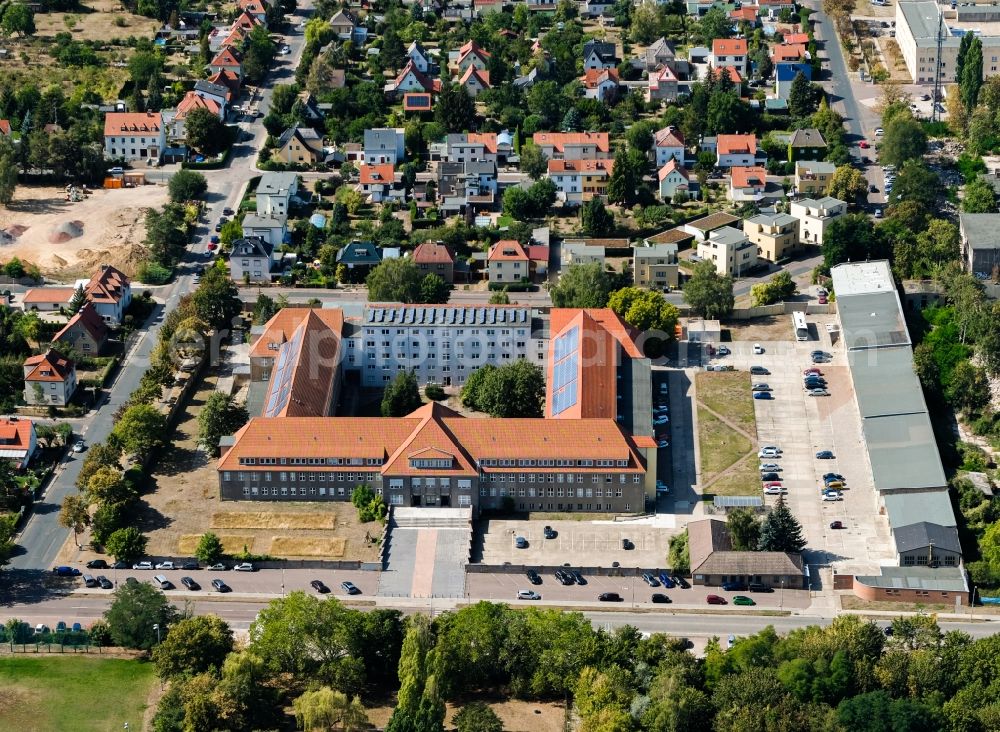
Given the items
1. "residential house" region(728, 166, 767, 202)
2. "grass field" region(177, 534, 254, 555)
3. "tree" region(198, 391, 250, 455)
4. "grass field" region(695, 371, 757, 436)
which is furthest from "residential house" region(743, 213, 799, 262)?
"grass field" region(177, 534, 254, 555)

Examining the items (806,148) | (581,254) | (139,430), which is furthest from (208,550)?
(806,148)

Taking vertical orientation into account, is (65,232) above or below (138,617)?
below

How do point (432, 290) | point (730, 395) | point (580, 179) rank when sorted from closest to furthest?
point (730, 395) → point (432, 290) → point (580, 179)

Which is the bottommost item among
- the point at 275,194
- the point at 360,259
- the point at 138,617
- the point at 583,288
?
the point at 275,194

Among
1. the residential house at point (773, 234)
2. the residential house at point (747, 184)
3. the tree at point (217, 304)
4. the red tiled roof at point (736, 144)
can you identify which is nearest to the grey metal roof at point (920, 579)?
the residential house at point (773, 234)

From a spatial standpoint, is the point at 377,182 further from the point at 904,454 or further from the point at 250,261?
the point at 904,454

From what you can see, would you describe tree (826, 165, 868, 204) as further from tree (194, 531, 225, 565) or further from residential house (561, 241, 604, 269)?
tree (194, 531, 225, 565)

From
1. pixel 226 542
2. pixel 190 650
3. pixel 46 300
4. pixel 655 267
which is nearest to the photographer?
pixel 190 650

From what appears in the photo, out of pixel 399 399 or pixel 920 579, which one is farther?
pixel 399 399
